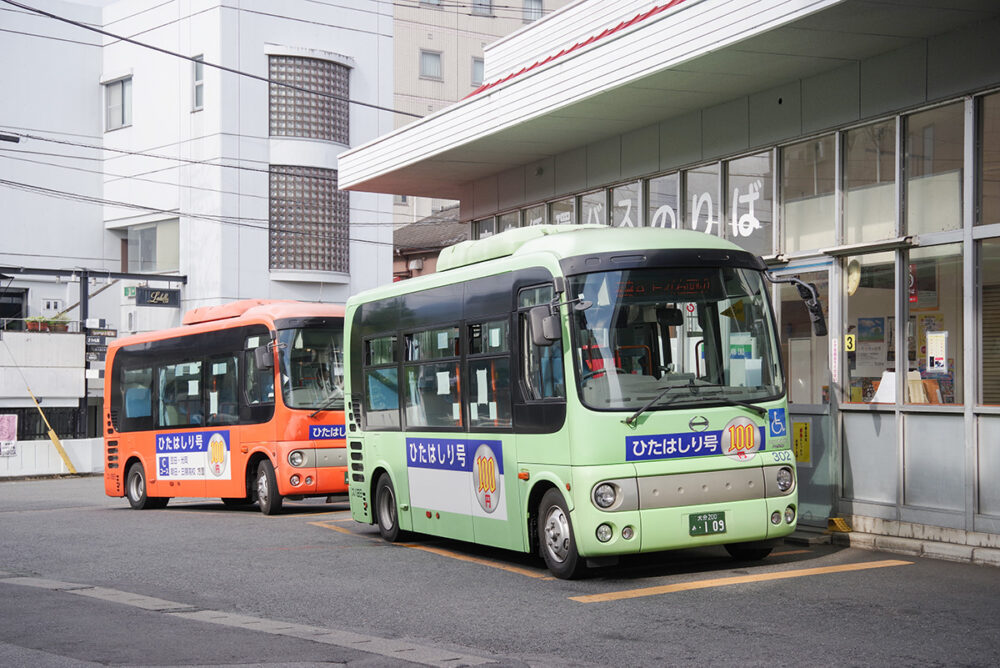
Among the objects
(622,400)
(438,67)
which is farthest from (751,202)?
(438,67)

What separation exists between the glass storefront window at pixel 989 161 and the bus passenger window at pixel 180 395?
1319 centimetres

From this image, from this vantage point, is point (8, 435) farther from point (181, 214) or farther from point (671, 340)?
point (671, 340)

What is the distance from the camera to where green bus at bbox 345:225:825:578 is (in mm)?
10938

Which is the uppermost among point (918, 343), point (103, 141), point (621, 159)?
point (103, 141)

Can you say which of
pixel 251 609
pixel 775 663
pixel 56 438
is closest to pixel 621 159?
pixel 251 609

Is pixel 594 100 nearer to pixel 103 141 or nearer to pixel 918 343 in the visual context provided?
pixel 918 343

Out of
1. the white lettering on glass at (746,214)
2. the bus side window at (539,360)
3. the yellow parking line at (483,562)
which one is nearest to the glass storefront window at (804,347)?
the white lettering on glass at (746,214)

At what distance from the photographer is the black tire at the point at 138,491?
22.8 meters

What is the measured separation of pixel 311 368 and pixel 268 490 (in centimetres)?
196

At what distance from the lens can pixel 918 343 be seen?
13.1m

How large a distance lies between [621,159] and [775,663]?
37.8ft

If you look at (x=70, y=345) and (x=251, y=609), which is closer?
(x=251, y=609)

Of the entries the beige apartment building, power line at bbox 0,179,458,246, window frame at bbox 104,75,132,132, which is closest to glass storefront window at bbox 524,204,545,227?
power line at bbox 0,179,458,246

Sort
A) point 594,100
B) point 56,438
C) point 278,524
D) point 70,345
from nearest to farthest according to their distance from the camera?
point 594,100 < point 278,524 < point 56,438 < point 70,345
